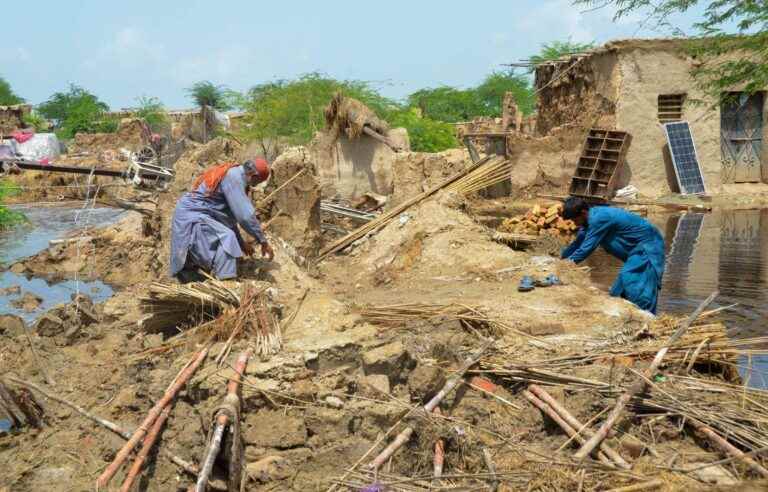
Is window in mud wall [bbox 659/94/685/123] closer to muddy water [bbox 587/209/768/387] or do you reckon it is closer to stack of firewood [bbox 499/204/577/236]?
muddy water [bbox 587/209/768/387]

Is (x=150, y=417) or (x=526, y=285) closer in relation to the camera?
(x=150, y=417)

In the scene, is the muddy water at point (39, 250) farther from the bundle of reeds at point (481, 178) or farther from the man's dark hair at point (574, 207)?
the bundle of reeds at point (481, 178)

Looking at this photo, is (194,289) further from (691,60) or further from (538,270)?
(691,60)

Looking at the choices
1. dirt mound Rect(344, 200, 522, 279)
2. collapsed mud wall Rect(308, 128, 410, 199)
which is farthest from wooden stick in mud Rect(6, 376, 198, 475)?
collapsed mud wall Rect(308, 128, 410, 199)

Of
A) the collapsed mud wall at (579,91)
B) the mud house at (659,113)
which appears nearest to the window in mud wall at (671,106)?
the mud house at (659,113)

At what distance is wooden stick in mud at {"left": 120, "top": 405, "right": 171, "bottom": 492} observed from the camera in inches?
153

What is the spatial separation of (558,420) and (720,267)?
671 cm

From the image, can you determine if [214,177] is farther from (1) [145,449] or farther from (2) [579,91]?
(2) [579,91]

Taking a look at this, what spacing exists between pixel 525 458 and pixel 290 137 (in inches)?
600

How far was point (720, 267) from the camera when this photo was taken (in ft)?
33.4

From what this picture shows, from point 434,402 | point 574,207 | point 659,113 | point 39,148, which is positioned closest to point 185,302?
point 434,402

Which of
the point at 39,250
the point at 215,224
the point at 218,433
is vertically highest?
the point at 215,224

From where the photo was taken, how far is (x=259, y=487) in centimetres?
402

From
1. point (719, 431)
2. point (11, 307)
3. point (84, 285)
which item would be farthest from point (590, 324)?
point (84, 285)
